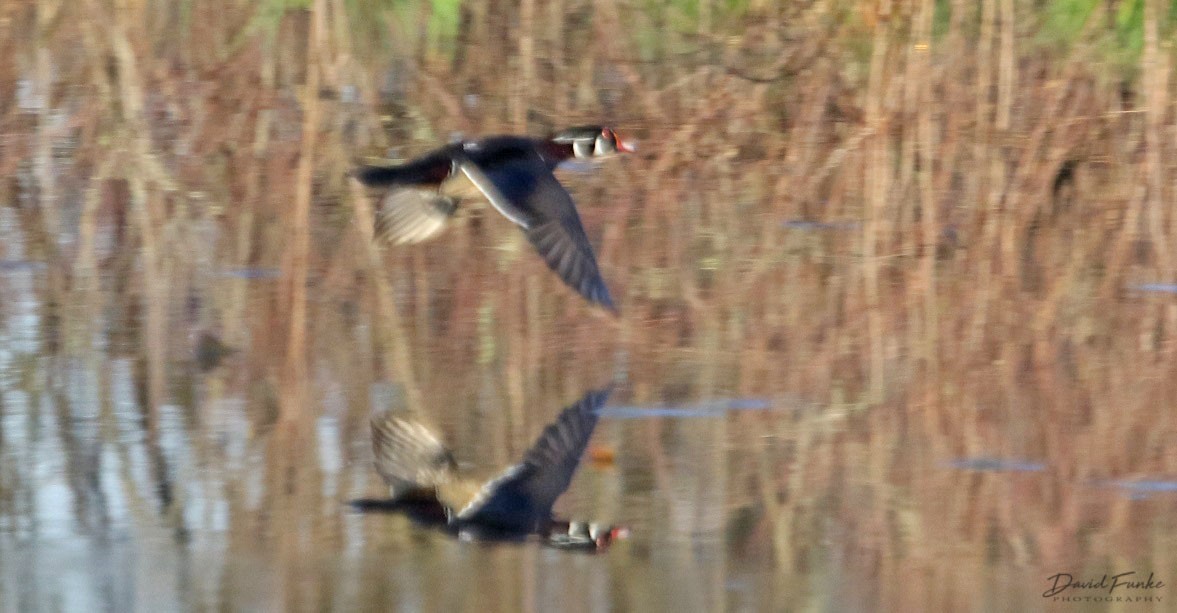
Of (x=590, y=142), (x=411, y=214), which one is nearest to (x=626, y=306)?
(x=411, y=214)

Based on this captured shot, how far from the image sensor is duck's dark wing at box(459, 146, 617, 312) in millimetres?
4277

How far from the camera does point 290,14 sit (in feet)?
27.9

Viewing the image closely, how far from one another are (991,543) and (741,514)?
0.44m

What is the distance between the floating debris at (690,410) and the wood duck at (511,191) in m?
0.32

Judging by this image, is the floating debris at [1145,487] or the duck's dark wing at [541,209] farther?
the duck's dark wing at [541,209]

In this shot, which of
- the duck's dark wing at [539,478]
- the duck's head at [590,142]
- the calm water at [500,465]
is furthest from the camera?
the duck's head at [590,142]

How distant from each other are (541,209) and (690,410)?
67 centimetres

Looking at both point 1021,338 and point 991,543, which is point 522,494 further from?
point 1021,338

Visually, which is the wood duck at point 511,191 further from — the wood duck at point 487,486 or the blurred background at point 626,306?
the wood duck at point 487,486

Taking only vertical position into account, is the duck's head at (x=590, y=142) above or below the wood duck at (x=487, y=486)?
above

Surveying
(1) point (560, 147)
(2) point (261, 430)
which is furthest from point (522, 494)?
(1) point (560, 147)
